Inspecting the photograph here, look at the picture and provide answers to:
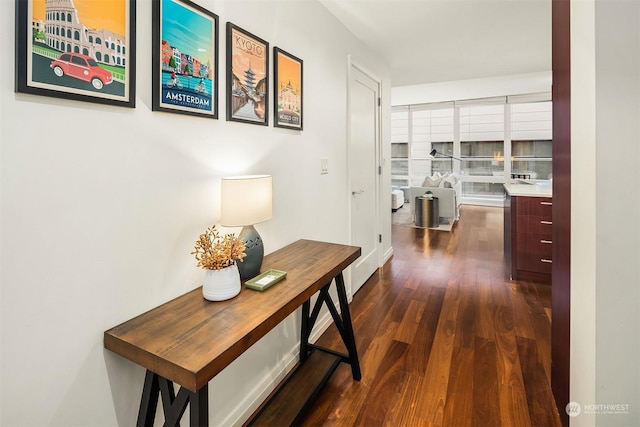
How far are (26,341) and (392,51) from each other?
365 cm

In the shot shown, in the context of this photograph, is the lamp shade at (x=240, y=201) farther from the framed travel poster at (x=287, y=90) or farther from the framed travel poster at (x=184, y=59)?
the framed travel poster at (x=287, y=90)

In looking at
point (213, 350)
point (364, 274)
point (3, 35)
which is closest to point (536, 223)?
point (364, 274)

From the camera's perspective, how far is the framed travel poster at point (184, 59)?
112cm

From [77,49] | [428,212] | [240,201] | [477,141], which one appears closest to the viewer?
[77,49]

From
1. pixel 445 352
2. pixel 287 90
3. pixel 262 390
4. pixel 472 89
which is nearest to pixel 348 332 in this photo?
pixel 262 390

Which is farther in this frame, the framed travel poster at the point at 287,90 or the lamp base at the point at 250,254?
the framed travel poster at the point at 287,90

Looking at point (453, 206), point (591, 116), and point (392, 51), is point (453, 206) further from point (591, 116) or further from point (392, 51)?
point (591, 116)

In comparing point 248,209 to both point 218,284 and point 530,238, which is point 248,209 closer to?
point 218,284

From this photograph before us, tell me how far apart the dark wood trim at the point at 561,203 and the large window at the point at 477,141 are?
22.0 ft

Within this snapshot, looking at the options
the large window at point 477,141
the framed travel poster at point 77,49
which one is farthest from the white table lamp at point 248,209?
the large window at point 477,141

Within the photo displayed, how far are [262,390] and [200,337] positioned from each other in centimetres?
90

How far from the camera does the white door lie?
9.61 ft

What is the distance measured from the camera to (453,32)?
2961 millimetres

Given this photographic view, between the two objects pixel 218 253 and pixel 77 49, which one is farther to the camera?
pixel 218 253
